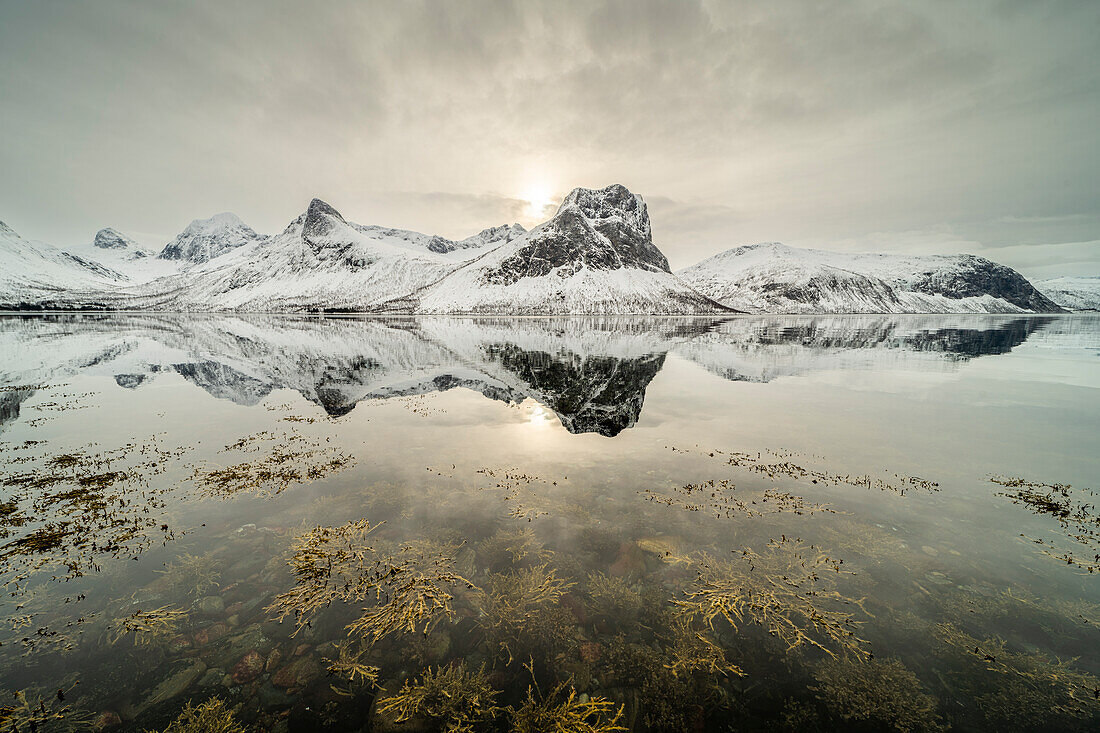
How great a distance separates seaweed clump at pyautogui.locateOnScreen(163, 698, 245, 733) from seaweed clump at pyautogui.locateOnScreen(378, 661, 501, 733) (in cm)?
255

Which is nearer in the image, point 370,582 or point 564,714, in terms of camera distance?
point 564,714

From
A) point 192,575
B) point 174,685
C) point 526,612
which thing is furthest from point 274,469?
point 526,612

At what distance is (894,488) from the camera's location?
16172mm

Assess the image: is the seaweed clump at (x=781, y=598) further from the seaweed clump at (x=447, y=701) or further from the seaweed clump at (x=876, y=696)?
the seaweed clump at (x=447, y=701)

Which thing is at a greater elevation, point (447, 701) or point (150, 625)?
point (150, 625)

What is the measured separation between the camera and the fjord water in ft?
25.6

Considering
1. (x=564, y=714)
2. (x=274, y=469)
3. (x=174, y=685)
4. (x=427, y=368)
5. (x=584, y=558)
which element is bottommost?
(x=564, y=714)

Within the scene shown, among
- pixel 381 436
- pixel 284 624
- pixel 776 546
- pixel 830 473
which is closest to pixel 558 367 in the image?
pixel 381 436

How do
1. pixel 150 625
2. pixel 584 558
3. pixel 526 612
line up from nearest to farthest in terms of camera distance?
pixel 150 625 → pixel 526 612 → pixel 584 558

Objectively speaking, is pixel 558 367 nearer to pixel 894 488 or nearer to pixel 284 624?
pixel 894 488

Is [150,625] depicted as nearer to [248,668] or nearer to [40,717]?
[40,717]

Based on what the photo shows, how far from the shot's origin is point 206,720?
279 inches

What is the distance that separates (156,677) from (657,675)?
33.1 feet

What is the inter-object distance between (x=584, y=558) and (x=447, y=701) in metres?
5.23
